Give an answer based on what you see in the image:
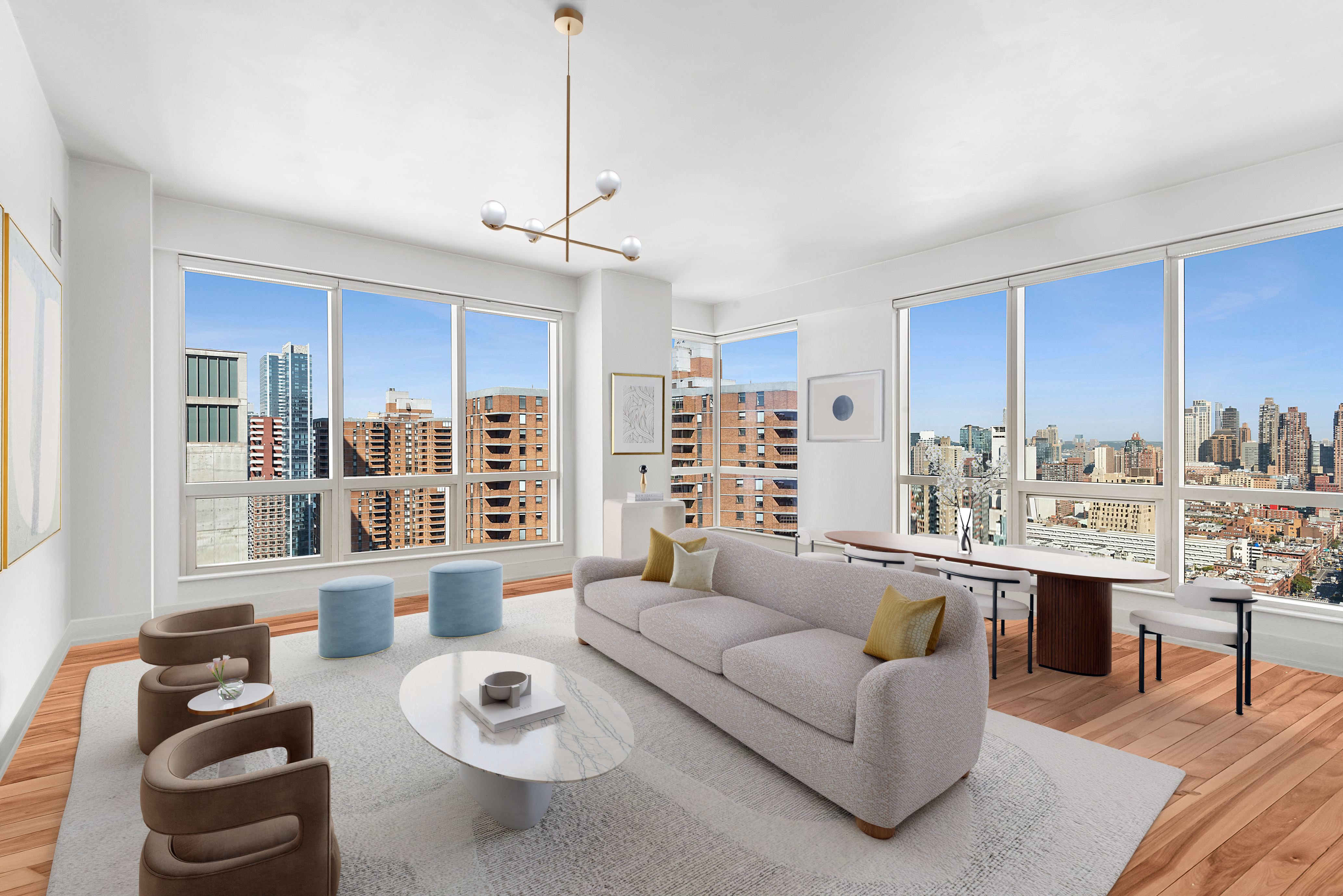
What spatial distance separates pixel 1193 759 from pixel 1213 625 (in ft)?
3.35

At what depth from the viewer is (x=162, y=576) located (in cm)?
454

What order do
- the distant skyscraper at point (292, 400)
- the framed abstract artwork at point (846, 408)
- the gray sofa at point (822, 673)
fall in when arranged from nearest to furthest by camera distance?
the gray sofa at point (822, 673) → the distant skyscraper at point (292, 400) → the framed abstract artwork at point (846, 408)

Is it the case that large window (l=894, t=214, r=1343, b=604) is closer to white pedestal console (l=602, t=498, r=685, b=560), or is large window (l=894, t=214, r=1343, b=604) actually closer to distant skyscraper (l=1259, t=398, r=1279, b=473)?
distant skyscraper (l=1259, t=398, r=1279, b=473)

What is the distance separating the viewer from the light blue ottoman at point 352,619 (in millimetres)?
3822

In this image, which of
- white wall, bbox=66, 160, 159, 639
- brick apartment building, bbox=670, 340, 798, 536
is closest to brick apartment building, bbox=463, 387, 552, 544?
brick apartment building, bbox=670, 340, 798, 536

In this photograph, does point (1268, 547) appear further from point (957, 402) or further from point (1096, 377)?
point (957, 402)

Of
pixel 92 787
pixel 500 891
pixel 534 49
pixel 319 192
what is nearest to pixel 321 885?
pixel 500 891

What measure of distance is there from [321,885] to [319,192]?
4.31 meters

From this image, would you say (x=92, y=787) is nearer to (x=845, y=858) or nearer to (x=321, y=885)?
(x=321, y=885)

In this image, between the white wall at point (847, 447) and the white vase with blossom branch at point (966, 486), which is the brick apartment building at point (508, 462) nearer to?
the white wall at point (847, 447)

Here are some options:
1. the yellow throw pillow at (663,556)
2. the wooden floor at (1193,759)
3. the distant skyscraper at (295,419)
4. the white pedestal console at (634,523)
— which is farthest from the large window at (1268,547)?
the distant skyscraper at (295,419)

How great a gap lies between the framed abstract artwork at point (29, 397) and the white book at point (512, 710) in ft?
6.68

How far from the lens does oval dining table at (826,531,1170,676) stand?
3537mm

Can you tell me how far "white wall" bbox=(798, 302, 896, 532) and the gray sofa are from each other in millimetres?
2868
